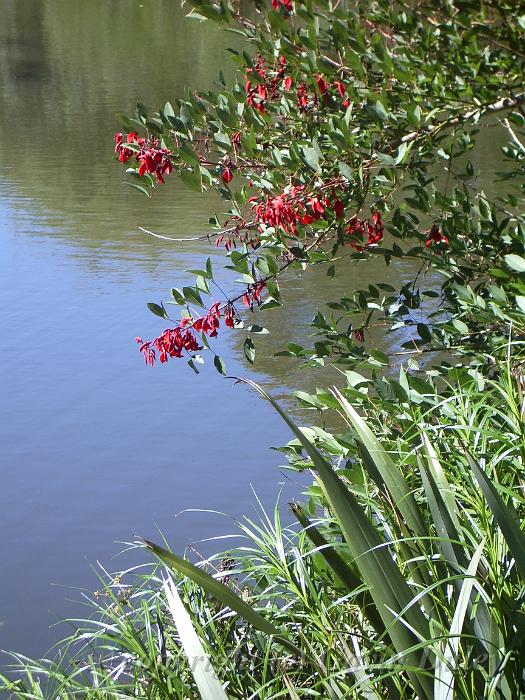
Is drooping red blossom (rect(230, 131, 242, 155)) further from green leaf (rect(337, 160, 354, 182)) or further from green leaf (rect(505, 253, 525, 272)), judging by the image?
green leaf (rect(505, 253, 525, 272))

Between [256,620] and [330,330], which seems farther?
[330,330]

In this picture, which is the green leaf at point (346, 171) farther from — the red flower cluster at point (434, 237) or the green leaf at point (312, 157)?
the red flower cluster at point (434, 237)

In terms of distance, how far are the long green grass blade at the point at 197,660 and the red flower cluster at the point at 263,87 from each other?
5.80 ft

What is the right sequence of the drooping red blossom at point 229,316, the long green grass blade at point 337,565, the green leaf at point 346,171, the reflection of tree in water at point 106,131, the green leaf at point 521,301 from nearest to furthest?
the long green grass blade at point 337,565, the green leaf at point 521,301, the green leaf at point 346,171, the drooping red blossom at point 229,316, the reflection of tree in water at point 106,131

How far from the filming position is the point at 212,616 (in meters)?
2.28

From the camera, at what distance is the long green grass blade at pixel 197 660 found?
5.77 ft

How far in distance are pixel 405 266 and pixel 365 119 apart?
197 inches

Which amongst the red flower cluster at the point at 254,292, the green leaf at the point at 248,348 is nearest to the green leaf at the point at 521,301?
the red flower cluster at the point at 254,292

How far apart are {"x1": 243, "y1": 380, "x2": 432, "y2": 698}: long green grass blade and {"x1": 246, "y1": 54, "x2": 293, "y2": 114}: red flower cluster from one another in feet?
5.43

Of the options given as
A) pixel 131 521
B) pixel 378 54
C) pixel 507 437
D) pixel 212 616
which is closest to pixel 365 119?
pixel 378 54

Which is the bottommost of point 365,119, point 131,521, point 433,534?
point 131,521

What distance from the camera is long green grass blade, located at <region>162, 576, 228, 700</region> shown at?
5.77ft

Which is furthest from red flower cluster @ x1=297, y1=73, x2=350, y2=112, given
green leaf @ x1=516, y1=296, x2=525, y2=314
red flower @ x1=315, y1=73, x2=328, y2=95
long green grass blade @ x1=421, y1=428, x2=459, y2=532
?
long green grass blade @ x1=421, y1=428, x2=459, y2=532

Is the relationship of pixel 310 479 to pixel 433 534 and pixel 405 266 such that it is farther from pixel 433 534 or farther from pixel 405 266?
pixel 405 266
